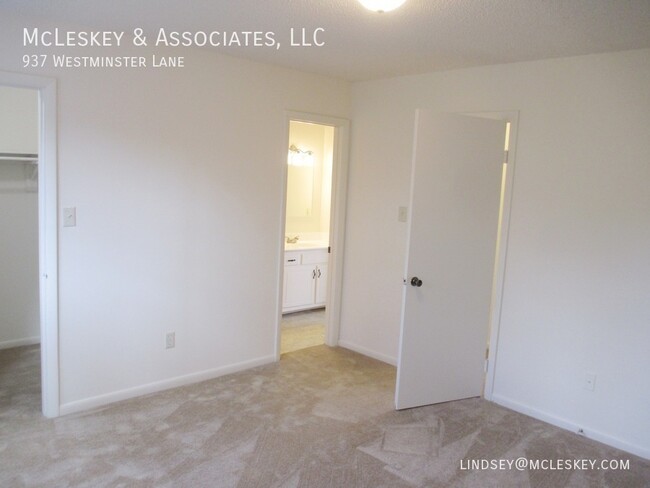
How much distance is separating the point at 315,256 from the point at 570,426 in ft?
10.1

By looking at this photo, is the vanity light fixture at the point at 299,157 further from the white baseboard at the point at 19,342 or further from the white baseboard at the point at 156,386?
the white baseboard at the point at 19,342

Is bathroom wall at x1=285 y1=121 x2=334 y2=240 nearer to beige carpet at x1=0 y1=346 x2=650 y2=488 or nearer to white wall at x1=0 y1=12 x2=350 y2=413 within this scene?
white wall at x1=0 y1=12 x2=350 y2=413

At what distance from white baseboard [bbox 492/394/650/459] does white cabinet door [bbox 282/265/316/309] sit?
8.17 ft

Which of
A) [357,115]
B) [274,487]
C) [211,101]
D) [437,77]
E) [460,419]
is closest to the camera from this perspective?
[274,487]

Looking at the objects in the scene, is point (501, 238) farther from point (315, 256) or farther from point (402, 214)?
point (315, 256)

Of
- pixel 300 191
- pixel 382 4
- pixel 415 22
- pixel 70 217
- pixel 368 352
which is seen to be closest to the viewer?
pixel 382 4

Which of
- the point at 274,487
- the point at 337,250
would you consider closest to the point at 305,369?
the point at 337,250

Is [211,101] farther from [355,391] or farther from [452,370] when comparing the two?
[452,370]

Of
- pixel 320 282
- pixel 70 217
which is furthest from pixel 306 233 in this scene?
pixel 70 217

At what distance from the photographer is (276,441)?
2820 millimetres

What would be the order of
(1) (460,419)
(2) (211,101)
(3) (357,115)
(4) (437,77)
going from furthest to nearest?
1. (3) (357,115)
2. (4) (437,77)
3. (2) (211,101)
4. (1) (460,419)

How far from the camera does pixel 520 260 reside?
3.33 meters

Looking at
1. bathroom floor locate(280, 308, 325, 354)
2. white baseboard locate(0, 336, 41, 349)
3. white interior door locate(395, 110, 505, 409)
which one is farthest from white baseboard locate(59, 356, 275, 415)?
white baseboard locate(0, 336, 41, 349)

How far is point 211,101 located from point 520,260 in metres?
2.39
